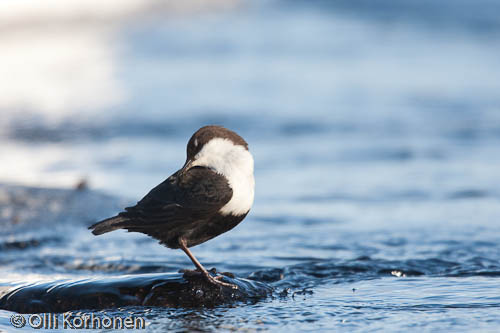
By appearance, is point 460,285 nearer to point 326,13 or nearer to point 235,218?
point 235,218

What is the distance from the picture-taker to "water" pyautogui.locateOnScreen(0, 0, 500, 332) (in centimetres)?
431

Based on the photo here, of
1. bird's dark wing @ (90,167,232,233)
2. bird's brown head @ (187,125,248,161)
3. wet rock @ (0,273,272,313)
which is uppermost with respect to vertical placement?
bird's brown head @ (187,125,248,161)

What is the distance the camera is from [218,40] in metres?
18.1

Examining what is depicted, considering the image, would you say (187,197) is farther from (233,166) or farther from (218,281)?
(218,281)

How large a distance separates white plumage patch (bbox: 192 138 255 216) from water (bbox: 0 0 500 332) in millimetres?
535

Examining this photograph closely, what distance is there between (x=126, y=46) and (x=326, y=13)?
6.31 metres

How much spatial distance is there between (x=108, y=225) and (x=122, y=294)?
369 mm

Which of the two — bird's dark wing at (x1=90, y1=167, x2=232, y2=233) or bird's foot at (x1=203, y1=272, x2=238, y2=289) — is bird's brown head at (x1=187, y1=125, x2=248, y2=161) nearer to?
bird's dark wing at (x1=90, y1=167, x2=232, y2=233)

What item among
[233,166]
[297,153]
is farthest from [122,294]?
[297,153]

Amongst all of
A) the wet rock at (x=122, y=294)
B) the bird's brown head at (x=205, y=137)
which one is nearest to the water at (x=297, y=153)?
the wet rock at (x=122, y=294)

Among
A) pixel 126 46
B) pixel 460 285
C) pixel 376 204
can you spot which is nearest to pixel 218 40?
pixel 126 46

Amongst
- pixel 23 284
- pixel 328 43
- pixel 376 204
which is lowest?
pixel 23 284

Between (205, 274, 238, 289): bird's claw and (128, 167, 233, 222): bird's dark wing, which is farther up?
(128, 167, 233, 222): bird's dark wing

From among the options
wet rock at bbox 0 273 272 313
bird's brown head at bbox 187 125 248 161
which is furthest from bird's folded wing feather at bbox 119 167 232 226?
wet rock at bbox 0 273 272 313
